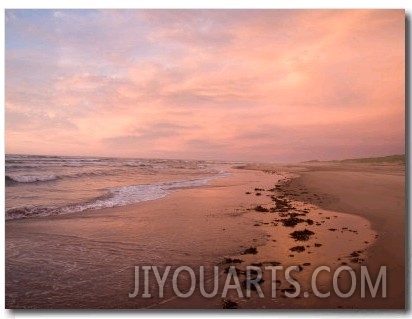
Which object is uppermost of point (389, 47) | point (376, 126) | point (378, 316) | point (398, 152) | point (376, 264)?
point (389, 47)

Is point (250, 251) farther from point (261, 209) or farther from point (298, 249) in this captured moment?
point (261, 209)

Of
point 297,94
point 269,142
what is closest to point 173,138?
point 269,142

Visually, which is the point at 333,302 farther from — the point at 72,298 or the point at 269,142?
the point at 72,298

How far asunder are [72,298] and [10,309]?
78 cm

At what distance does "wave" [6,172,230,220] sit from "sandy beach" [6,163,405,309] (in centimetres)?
24

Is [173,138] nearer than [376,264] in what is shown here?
No

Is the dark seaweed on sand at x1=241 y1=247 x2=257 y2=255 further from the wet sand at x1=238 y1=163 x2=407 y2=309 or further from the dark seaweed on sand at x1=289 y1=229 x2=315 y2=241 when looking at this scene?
the wet sand at x1=238 y1=163 x2=407 y2=309

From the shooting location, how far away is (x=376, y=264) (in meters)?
4.05

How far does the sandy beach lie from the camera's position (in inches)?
144

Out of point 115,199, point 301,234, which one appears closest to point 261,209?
point 301,234

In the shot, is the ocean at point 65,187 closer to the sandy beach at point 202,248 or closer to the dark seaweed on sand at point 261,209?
the sandy beach at point 202,248

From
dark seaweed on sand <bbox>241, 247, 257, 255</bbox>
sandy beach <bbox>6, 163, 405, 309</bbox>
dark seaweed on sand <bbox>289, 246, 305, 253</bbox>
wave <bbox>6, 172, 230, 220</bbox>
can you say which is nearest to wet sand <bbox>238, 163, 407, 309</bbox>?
sandy beach <bbox>6, 163, 405, 309</bbox>

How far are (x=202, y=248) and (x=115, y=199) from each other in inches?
135

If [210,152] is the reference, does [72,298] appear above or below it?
below
